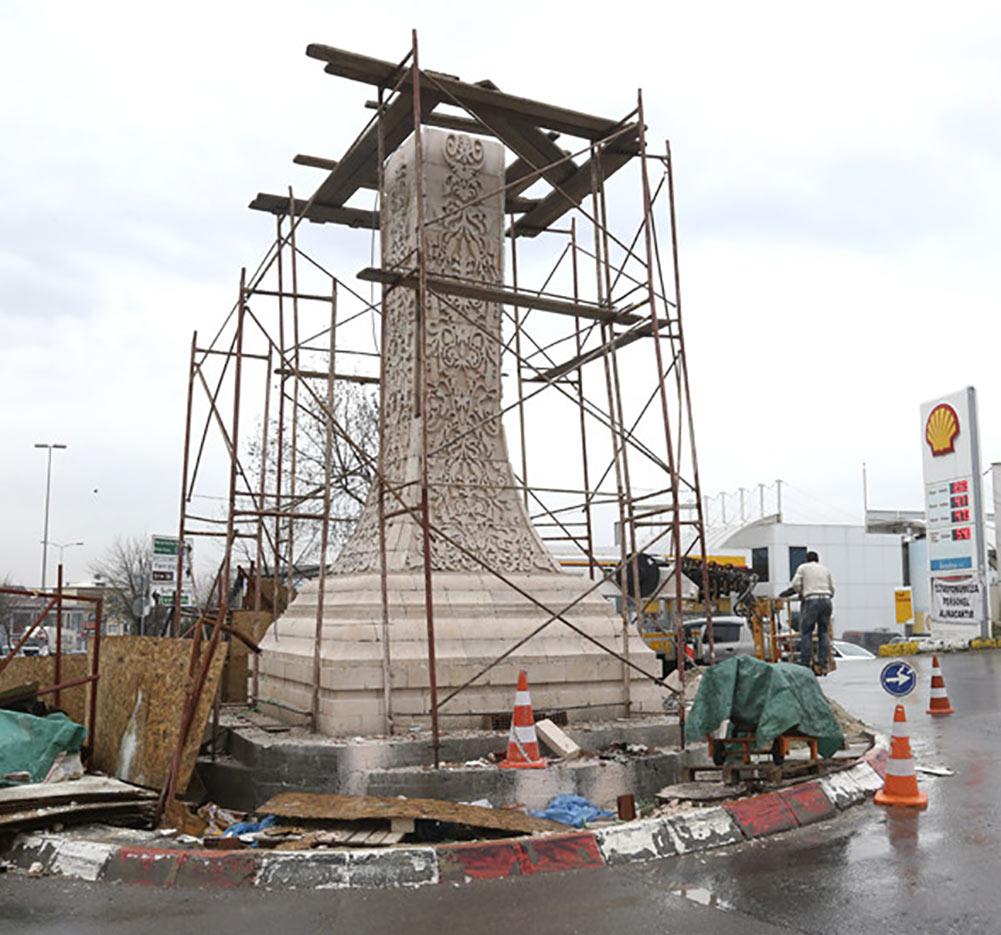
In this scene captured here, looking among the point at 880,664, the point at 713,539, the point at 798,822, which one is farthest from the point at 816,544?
the point at 798,822

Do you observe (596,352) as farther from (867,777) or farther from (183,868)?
(183,868)

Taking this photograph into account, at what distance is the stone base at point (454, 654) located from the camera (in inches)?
379

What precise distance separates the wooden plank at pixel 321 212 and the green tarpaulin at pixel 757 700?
8.94 meters

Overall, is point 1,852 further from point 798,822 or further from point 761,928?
point 798,822

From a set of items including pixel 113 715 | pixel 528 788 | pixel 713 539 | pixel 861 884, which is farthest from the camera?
pixel 713 539

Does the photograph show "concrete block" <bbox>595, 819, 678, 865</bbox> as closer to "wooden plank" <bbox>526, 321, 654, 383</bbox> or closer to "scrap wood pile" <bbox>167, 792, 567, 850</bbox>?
"scrap wood pile" <bbox>167, 792, 567, 850</bbox>

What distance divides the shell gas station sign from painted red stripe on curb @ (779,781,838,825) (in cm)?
2061

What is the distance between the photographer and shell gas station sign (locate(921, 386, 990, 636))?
25.7m

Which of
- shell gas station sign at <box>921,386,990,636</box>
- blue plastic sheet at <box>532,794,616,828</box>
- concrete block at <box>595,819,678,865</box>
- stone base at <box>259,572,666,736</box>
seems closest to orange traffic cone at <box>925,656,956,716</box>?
stone base at <box>259,572,666,736</box>

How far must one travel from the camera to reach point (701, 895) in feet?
17.9

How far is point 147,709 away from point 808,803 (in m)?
5.48

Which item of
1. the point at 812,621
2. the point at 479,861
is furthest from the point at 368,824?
the point at 812,621

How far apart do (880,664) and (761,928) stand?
1935 centimetres

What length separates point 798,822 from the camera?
22.9ft
